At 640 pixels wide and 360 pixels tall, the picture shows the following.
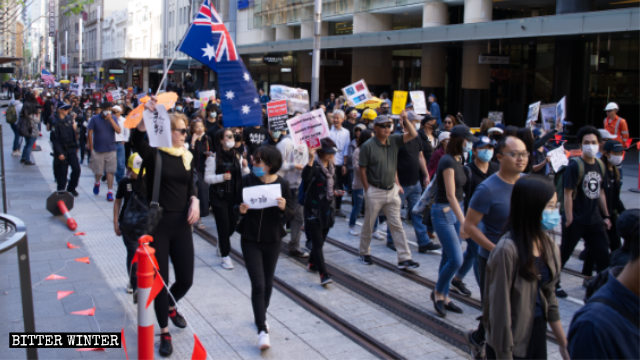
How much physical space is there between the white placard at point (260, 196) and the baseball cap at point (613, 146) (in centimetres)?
424

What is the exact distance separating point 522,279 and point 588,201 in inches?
159

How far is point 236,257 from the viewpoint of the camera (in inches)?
346

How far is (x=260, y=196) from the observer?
18.7ft

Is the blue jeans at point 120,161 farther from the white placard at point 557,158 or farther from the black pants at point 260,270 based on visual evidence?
the white placard at point 557,158

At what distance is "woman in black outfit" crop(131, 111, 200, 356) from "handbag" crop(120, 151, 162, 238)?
8 cm

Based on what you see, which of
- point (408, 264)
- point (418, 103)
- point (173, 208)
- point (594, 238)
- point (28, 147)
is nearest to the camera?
point (173, 208)

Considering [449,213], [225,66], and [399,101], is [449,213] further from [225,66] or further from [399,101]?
[399,101]

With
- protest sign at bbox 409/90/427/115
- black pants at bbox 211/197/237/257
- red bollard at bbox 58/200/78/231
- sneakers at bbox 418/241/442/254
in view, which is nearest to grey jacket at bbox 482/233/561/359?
black pants at bbox 211/197/237/257

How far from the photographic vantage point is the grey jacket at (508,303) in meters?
3.53

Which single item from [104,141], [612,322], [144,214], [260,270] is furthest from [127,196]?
[104,141]

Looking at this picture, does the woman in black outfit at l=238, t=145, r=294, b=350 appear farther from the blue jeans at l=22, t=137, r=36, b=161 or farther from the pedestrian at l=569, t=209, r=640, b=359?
the blue jeans at l=22, t=137, r=36, b=161

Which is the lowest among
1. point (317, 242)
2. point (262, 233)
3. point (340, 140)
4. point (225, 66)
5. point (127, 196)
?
point (317, 242)

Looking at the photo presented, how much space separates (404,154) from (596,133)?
8.99ft

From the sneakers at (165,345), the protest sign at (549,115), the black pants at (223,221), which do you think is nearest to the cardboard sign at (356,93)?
the protest sign at (549,115)
